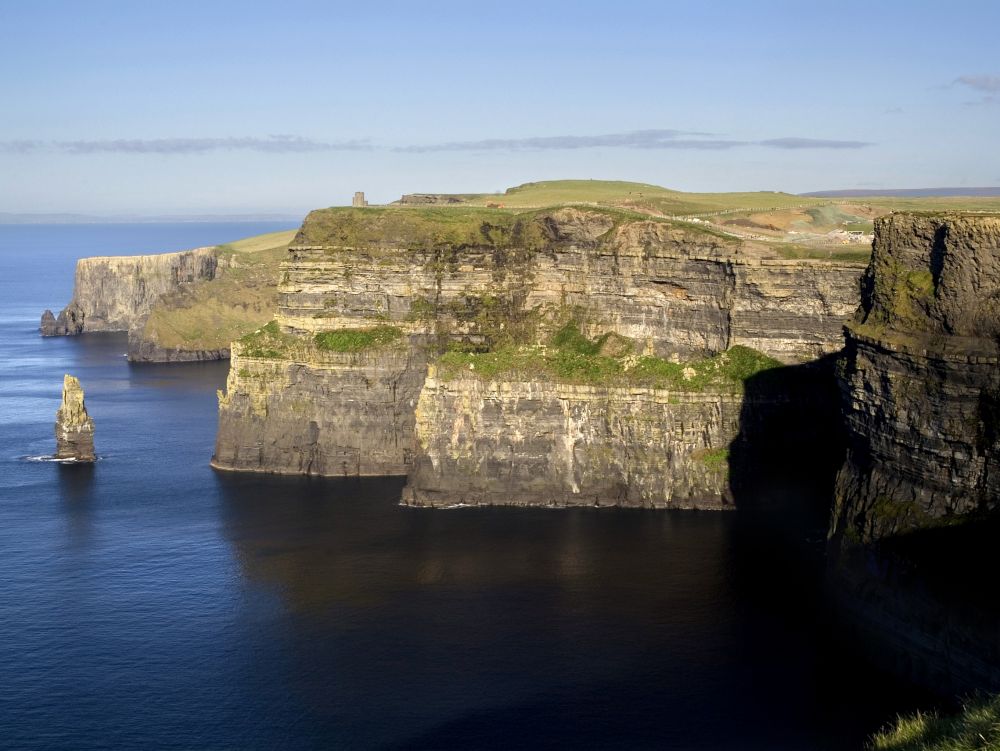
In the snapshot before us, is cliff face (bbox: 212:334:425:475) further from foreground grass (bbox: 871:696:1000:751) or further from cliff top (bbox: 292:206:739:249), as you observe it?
foreground grass (bbox: 871:696:1000:751)

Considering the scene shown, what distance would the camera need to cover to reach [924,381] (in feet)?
167

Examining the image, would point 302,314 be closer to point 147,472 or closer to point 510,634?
point 147,472

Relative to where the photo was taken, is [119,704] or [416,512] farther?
[416,512]

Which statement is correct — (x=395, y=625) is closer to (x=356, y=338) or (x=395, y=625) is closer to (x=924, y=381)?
(x=924, y=381)

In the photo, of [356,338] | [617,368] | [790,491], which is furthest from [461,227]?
[790,491]

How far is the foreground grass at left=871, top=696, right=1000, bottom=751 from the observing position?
26359 millimetres

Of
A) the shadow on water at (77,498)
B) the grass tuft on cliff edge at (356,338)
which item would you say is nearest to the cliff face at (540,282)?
the grass tuft on cliff edge at (356,338)

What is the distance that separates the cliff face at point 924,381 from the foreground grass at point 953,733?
684 inches

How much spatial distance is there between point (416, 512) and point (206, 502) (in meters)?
16.4

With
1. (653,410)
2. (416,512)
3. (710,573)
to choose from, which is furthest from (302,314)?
(710,573)

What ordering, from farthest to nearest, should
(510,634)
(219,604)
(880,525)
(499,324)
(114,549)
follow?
(499,324) < (114,549) < (219,604) < (510,634) < (880,525)

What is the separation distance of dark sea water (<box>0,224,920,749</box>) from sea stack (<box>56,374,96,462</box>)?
6883mm

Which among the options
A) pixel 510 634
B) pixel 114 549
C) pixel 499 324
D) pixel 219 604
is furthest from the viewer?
pixel 499 324

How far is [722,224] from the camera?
332 feet
